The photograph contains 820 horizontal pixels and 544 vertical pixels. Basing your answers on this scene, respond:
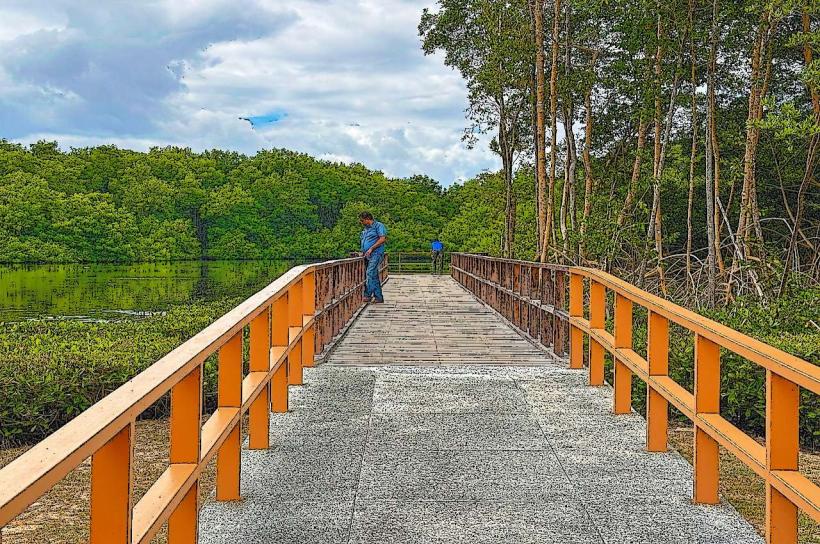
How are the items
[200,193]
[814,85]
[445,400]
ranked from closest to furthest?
1. [445,400]
2. [814,85]
3. [200,193]

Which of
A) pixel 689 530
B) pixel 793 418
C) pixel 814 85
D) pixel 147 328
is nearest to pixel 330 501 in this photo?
pixel 689 530

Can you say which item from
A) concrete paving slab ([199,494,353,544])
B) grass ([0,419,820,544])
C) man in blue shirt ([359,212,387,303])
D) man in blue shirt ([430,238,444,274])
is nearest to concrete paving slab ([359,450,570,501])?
concrete paving slab ([199,494,353,544])

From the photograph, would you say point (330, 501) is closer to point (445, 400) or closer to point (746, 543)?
point (746, 543)

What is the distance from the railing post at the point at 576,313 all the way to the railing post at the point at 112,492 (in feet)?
18.7

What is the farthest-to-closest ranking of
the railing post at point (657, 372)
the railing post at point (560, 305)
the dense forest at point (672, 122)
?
the dense forest at point (672, 122) → the railing post at point (560, 305) → the railing post at point (657, 372)

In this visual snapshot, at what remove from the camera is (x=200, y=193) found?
7812 cm

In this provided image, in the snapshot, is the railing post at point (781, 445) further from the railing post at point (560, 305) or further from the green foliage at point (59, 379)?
the green foliage at point (59, 379)

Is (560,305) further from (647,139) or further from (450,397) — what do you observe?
(647,139)

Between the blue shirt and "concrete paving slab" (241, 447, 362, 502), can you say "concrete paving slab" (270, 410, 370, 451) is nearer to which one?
"concrete paving slab" (241, 447, 362, 502)

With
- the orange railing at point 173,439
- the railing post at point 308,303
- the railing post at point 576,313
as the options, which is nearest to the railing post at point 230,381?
the orange railing at point 173,439

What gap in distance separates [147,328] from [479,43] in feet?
46.7

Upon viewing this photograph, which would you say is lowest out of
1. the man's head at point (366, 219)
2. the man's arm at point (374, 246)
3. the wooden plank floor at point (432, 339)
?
the wooden plank floor at point (432, 339)

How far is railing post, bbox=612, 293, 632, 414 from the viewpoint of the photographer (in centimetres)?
575

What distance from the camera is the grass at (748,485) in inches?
199
